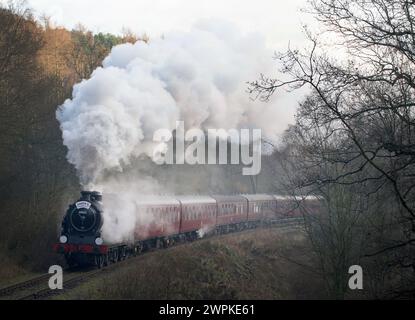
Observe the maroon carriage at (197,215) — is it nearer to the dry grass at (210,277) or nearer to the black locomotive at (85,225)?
the dry grass at (210,277)

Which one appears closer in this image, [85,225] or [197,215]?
[85,225]

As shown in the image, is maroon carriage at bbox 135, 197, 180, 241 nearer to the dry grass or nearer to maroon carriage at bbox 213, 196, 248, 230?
the dry grass

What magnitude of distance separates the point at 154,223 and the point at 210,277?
5398 mm

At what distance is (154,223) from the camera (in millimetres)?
21391

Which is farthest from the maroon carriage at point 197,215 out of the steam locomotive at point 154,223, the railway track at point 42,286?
the railway track at point 42,286

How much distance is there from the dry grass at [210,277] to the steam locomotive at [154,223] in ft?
4.40

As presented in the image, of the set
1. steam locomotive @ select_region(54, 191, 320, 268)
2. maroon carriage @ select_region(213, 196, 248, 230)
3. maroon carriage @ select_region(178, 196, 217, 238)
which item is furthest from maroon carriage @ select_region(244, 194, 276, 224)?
maroon carriage @ select_region(178, 196, 217, 238)

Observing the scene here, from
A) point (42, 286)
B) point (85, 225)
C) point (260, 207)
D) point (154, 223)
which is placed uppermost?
point (260, 207)

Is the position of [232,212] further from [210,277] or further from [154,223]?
[210,277]

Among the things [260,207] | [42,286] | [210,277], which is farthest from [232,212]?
[42,286]

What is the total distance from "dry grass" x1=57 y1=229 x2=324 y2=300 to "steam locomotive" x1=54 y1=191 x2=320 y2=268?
52.8 inches

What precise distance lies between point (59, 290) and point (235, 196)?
2137cm

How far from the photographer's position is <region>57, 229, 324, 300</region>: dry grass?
47.3 ft
